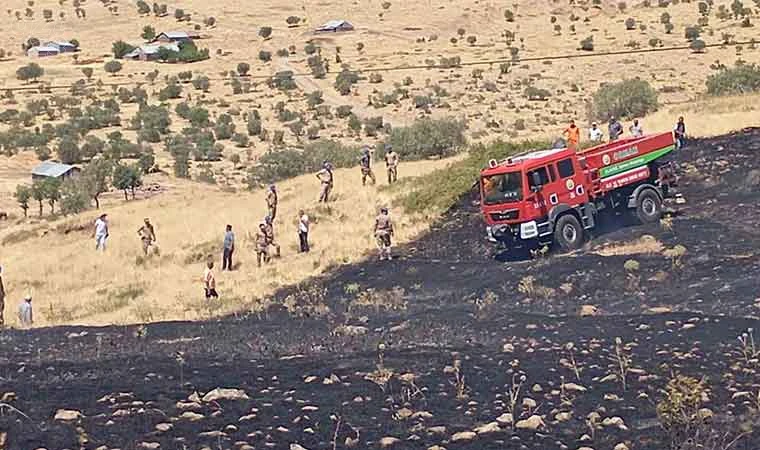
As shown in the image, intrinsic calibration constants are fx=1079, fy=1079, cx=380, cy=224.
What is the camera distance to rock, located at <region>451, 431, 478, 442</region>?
10709 millimetres

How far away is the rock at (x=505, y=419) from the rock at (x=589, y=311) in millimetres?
5819

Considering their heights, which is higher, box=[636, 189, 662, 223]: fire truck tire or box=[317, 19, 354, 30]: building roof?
box=[317, 19, 354, 30]: building roof

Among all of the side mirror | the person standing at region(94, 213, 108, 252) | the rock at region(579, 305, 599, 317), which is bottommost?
the person standing at region(94, 213, 108, 252)

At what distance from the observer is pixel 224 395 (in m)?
12.3

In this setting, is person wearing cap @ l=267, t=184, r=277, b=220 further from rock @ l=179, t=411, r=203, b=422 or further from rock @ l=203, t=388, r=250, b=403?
rock @ l=179, t=411, r=203, b=422

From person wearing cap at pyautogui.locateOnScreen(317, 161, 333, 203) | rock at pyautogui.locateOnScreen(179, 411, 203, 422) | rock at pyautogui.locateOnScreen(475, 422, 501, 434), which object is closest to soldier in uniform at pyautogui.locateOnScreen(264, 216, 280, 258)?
person wearing cap at pyautogui.locateOnScreen(317, 161, 333, 203)

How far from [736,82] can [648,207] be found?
71.3 feet

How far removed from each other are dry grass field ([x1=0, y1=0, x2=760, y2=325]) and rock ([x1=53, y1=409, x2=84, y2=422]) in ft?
34.3

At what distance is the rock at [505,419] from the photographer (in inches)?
437

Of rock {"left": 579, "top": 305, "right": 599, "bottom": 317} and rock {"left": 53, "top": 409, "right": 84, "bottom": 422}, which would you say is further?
rock {"left": 579, "top": 305, "right": 599, "bottom": 317}

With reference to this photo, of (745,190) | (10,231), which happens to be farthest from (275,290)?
(10,231)

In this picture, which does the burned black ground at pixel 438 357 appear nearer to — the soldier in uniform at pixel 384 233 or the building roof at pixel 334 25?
the soldier in uniform at pixel 384 233

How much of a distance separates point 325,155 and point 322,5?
2233 inches

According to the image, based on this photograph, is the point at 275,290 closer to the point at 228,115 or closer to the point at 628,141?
the point at 628,141
